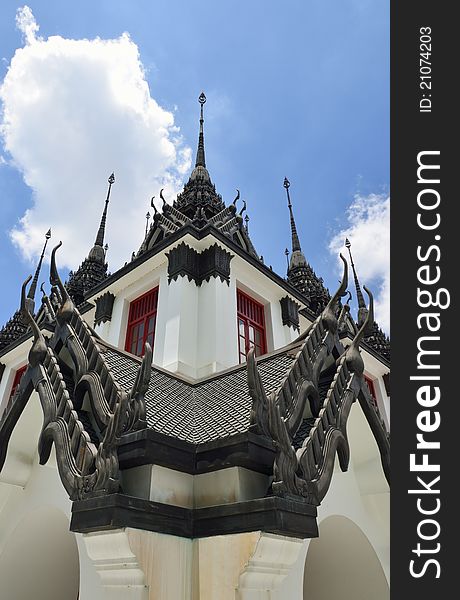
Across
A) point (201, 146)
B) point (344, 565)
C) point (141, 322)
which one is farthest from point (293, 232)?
point (344, 565)

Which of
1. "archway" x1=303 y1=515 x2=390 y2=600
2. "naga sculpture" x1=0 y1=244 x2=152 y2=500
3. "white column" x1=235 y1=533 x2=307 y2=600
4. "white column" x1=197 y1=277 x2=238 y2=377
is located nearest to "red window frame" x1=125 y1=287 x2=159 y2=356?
"white column" x1=197 y1=277 x2=238 y2=377

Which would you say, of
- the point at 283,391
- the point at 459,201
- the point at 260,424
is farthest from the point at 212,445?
the point at 459,201

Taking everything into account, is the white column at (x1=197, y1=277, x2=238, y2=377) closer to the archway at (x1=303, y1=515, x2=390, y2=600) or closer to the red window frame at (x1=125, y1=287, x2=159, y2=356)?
the red window frame at (x1=125, y1=287, x2=159, y2=356)

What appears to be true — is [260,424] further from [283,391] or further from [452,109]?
[452,109]

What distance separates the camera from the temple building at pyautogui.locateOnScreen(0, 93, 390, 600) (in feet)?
14.0

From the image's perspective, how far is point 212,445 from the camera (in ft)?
16.1

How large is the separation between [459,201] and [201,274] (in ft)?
24.8

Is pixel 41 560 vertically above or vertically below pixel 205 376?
below

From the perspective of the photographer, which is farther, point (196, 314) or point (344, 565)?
point (196, 314)

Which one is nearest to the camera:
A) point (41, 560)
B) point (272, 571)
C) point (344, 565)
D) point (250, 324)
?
point (272, 571)

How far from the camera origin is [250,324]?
12344mm

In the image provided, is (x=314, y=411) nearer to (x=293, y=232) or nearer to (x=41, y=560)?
(x=41, y=560)

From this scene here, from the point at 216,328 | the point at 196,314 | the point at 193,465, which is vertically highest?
the point at 196,314

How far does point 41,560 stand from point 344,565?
436cm
